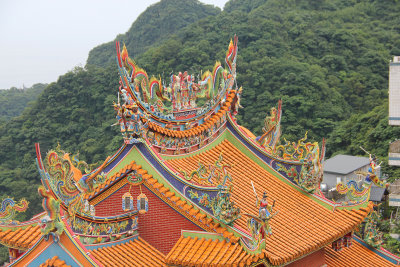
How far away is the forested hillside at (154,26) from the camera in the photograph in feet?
377

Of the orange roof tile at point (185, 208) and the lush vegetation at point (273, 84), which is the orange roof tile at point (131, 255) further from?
the lush vegetation at point (273, 84)

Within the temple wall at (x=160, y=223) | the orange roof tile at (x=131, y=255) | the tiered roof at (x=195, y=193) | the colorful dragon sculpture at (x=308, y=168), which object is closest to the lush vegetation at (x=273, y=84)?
the colorful dragon sculpture at (x=308, y=168)

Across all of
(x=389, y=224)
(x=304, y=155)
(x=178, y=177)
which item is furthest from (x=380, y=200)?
(x=178, y=177)

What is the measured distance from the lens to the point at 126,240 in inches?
502

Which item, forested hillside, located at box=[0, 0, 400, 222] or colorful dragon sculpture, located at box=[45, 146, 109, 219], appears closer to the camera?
colorful dragon sculpture, located at box=[45, 146, 109, 219]

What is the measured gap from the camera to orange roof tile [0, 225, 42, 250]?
1310 cm

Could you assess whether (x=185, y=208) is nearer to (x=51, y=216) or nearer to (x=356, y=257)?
(x=51, y=216)

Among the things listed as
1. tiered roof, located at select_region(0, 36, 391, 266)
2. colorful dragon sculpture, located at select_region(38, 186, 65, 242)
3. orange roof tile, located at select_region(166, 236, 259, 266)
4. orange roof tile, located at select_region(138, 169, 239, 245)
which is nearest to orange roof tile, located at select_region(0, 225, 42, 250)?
tiered roof, located at select_region(0, 36, 391, 266)

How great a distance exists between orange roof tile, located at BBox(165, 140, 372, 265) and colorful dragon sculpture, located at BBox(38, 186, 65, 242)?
11.4 feet

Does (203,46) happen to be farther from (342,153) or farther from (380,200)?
(380,200)

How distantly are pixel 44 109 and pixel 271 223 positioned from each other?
63.2 metres

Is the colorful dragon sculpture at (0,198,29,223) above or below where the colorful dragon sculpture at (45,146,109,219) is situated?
below

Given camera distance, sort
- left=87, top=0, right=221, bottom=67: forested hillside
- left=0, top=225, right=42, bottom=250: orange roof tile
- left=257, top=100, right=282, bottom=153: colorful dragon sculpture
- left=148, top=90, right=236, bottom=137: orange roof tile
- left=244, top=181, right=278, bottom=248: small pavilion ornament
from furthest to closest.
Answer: left=87, top=0, right=221, bottom=67: forested hillside, left=257, top=100, right=282, bottom=153: colorful dragon sculpture, left=148, top=90, right=236, bottom=137: orange roof tile, left=0, top=225, right=42, bottom=250: orange roof tile, left=244, top=181, right=278, bottom=248: small pavilion ornament

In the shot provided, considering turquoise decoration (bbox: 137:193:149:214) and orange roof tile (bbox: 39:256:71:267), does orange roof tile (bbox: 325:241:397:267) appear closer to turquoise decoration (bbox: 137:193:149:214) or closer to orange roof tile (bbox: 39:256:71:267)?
turquoise decoration (bbox: 137:193:149:214)
